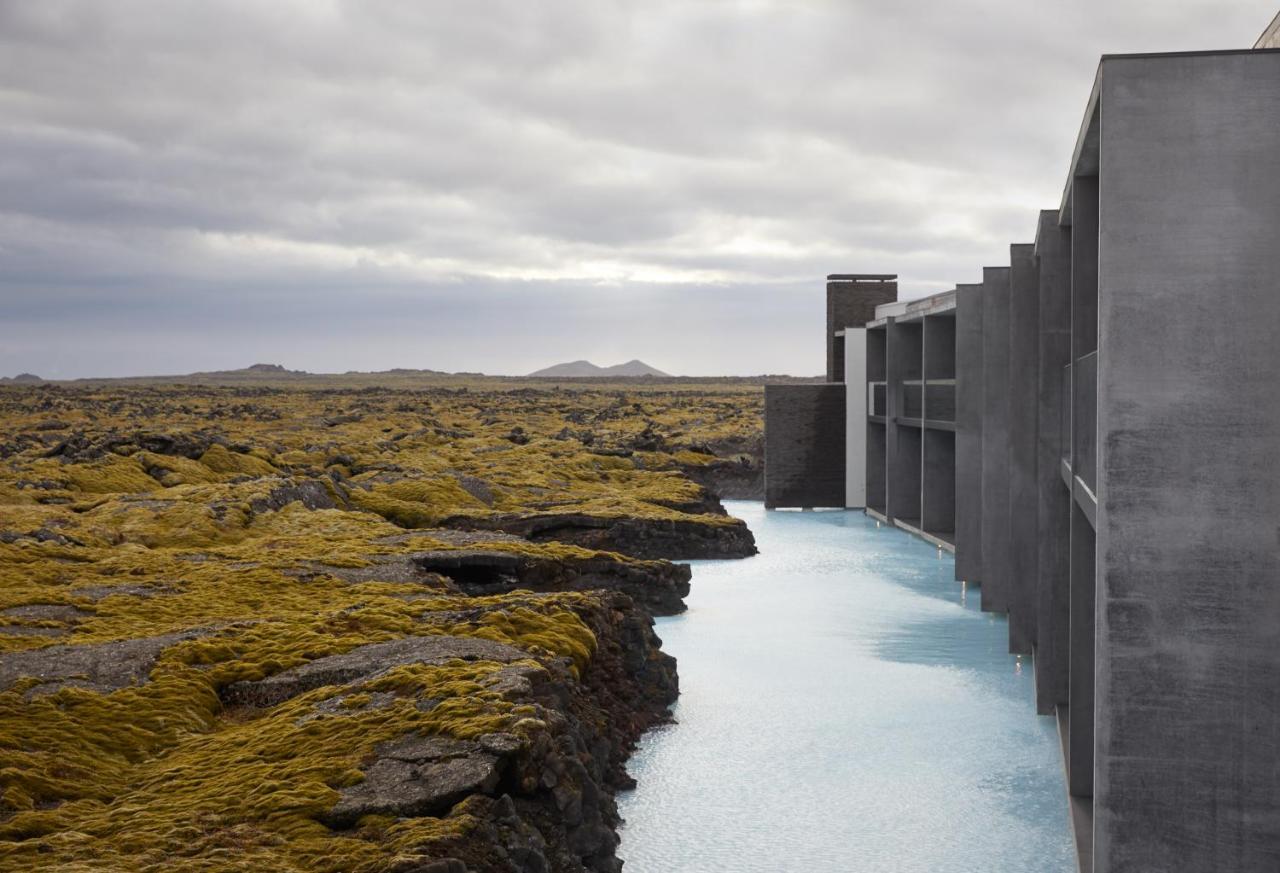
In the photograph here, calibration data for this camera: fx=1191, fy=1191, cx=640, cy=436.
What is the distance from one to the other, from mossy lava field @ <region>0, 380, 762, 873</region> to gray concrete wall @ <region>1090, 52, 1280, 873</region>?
439cm

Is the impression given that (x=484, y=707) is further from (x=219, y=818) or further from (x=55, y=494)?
(x=55, y=494)

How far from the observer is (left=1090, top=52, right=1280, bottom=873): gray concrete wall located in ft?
23.4

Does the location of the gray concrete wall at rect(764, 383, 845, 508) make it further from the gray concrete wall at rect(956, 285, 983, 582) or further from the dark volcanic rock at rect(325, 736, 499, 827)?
the dark volcanic rock at rect(325, 736, 499, 827)

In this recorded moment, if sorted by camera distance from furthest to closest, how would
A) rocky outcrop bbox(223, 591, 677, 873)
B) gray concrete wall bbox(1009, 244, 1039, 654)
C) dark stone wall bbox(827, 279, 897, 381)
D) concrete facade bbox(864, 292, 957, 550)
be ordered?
dark stone wall bbox(827, 279, 897, 381) → concrete facade bbox(864, 292, 957, 550) → gray concrete wall bbox(1009, 244, 1039, 654) → rocky outcrop bbox(223, 591, 677, 873)

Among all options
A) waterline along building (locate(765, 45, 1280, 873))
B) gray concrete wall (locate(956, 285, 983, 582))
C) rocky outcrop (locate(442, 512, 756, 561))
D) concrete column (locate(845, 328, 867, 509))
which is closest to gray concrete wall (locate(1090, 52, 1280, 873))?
waterline along building (locate(765, 45, 1280, 873))

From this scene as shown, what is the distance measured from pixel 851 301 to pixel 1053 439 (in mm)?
26158

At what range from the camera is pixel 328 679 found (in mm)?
11539

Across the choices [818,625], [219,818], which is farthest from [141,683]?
[818,625]

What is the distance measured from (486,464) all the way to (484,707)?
83.3 ft

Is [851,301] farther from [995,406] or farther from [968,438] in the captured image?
[995,406]

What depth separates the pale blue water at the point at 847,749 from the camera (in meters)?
10.7

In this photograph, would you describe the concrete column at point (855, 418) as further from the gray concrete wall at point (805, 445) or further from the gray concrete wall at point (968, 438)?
the gray concrete wall at point (968, 438)

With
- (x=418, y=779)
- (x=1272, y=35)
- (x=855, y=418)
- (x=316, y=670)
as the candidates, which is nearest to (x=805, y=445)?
(x=855, y=418)

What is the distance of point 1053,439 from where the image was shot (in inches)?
532
